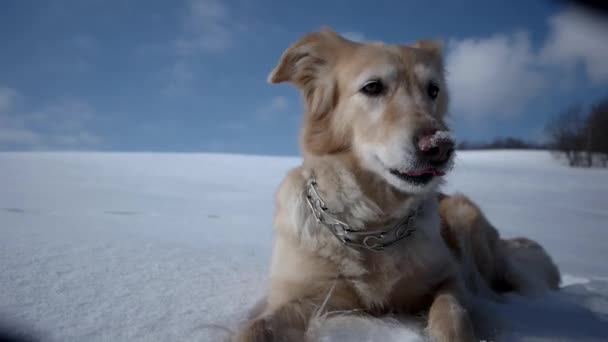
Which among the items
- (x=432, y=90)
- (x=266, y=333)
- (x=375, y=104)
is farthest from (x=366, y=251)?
(x=432, y=90)

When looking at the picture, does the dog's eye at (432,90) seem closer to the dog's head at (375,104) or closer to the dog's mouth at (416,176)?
the dog's head at (375,104)

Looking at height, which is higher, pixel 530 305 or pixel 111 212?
pixel 111 212

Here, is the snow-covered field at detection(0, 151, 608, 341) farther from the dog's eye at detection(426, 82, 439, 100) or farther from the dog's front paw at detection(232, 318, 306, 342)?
the dog's eye at detection(426, 82, 439, 100)

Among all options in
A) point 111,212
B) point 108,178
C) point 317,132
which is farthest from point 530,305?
point 108,178

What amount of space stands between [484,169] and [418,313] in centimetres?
2075

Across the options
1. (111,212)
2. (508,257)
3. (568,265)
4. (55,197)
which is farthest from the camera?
(55,197)

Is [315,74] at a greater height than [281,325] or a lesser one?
greater

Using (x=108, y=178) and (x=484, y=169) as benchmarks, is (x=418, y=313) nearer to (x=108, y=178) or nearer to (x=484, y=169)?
(x=108, y=178)

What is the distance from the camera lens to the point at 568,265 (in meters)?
5.73

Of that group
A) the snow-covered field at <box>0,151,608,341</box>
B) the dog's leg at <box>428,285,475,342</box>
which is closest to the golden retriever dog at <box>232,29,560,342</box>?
the dog's leg at <box>428,285,475,342</box>

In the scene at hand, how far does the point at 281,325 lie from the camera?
227cm

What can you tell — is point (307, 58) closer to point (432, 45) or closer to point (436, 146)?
point (432, 45)

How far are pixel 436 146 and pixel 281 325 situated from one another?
135 centimetres

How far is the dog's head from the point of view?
7.88ft
